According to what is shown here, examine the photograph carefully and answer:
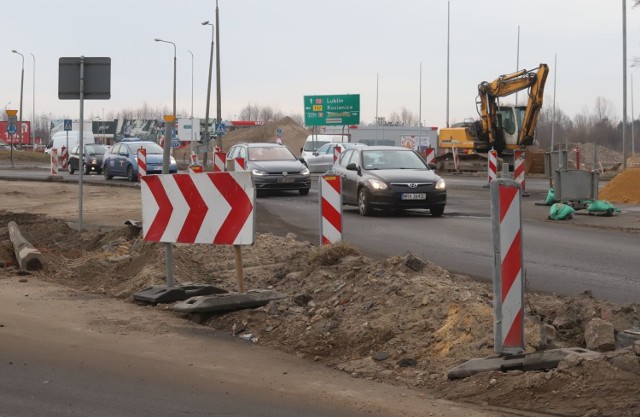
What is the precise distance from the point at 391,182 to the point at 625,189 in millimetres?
9817

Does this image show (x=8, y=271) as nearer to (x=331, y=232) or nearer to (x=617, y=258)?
(x=331, y=232)

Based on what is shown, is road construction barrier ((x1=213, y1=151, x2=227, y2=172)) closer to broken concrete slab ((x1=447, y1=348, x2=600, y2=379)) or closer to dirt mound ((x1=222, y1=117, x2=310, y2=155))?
broken concrete slab ((x1=447, y1=348, x2=600, y2=379))

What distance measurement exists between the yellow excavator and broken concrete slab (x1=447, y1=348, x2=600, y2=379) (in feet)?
110

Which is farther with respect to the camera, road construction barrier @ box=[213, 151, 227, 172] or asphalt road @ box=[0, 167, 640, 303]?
road construction barrier @ box=[213, 151, 227, 172]

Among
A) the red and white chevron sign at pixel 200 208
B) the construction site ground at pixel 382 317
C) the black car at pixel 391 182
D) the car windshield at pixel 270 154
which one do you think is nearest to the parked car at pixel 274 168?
the car windshield at pixel 270 154

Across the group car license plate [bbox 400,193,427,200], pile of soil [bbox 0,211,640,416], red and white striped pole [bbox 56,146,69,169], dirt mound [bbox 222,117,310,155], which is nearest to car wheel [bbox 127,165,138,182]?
red and white striped pole [bbox 56,146,69,169]

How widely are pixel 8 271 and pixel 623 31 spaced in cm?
3599

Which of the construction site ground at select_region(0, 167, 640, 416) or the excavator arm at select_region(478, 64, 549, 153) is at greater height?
the excavator arm at select_region(478, 64, 549, 153)

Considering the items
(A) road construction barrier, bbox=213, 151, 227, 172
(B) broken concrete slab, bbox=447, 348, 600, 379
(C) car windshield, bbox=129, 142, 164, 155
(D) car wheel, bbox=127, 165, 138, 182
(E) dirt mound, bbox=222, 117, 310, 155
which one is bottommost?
(B) broken concrete slab, bbox=447, 348, 600, 379

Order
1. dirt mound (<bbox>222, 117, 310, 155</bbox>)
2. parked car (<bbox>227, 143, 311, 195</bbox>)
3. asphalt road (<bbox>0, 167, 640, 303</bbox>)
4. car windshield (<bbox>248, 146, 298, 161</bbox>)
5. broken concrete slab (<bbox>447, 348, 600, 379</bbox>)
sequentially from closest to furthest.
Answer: broken concrete slab (<bbox>447, 348, 600, 379</bbox>), asphalt road (<bbox>0, 167, 640, 303</bbox>), parked car (<bbox>227, 143, 311, 195</bbox>), car windshield (<bbox>248, 146, 298, 161</bbox>), dirt mound (<bbox>222, 117, 310, 155</bbox>)

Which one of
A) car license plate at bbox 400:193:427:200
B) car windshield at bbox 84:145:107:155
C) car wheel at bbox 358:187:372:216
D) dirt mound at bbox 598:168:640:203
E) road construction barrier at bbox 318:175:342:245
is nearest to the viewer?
road construction barrier at bbox 318:175:342:245

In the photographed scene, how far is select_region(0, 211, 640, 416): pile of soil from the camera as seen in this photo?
6285mm

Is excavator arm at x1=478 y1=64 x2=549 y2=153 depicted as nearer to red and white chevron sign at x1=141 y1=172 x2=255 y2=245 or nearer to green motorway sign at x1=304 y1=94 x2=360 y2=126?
red and white chevron sign at x1=141 y1=172 x2=255 y2=245

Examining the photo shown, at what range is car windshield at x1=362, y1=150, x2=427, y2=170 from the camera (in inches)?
912
